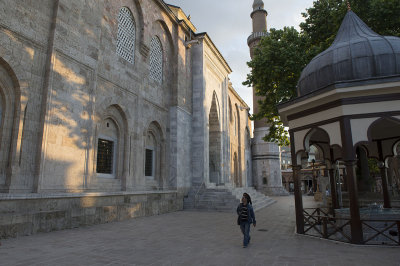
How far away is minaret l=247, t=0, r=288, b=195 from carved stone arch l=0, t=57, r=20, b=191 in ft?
97.1

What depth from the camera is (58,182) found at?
8.62 metres

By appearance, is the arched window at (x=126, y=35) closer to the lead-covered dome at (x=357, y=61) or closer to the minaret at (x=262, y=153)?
the lead-covered dome at (x=357, y=61)

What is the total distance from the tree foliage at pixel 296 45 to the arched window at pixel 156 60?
200 inches

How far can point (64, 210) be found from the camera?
8367 mm

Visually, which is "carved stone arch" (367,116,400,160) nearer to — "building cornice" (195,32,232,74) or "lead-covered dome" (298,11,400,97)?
"lead-covered dome" (298,11,400,97)

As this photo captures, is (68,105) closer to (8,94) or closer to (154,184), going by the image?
(8,94)

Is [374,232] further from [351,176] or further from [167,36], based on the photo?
[167,36]

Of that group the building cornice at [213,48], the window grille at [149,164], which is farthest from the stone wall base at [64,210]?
the building cornice at [213,48]

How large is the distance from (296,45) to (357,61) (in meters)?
7.30

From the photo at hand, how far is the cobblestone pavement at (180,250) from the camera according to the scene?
4.91 m

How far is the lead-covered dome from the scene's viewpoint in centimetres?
662

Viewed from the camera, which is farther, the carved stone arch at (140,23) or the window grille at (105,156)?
the carved stone arch at (140,23)

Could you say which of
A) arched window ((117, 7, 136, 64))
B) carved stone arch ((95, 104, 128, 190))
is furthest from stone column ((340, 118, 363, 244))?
arched window ((117, 7, 136, 64))

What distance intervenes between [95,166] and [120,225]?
8.52 ft
